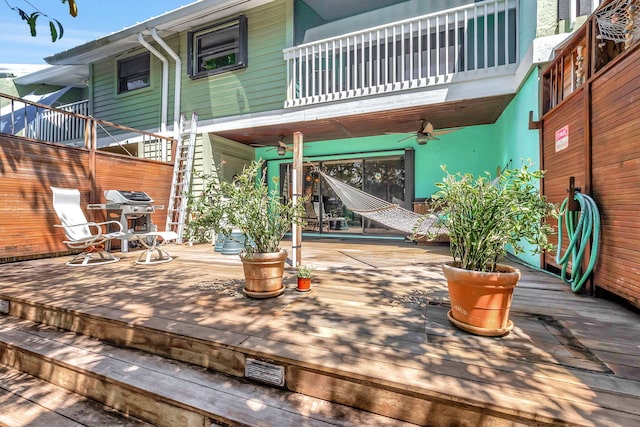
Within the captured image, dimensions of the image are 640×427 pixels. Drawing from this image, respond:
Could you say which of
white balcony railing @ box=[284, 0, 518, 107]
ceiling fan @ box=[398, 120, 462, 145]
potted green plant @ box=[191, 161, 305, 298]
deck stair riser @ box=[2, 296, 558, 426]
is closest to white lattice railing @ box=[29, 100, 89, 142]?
white balcony railing @ box=[284, 0, 518, 107]

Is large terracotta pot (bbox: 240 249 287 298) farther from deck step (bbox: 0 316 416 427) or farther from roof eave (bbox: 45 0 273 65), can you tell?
roof eave (bbox: 45 0 273 65)

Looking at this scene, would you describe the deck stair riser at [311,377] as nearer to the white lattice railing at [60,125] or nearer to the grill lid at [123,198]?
the grill lid at [123,198]

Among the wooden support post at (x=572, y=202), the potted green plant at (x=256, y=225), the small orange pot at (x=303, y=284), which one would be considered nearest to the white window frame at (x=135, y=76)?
the potted green plant at (x=256, y=225)

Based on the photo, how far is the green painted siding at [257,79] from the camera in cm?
534

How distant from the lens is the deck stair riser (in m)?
1.06

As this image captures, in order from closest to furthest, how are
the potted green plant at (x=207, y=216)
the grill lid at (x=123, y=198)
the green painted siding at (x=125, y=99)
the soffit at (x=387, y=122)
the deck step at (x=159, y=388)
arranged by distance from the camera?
1. the deck step at (x=159, y=388)
2. the potted green plant at (x=207, y=216)
3. the grill lid at (x=123, y=198)
4. the soffit at (x=387, y=122)
5. the green painted siding at (x=125, y=99)

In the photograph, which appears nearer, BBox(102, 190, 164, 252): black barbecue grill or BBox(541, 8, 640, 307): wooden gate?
BBox(541, 8, 640, 307): wooden gate

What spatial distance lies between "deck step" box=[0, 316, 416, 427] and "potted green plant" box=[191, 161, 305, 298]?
772 millimetres

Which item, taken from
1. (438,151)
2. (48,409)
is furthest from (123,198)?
(438,151)

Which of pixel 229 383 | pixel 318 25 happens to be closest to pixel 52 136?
pixel 318 25

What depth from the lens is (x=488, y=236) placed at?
162 cm

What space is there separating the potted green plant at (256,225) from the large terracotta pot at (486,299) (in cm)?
129

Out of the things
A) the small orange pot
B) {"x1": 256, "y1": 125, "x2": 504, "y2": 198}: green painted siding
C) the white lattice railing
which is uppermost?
the white lattice railing

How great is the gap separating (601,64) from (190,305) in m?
3.60
